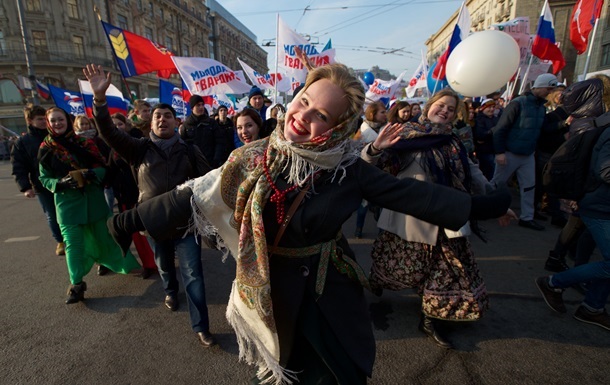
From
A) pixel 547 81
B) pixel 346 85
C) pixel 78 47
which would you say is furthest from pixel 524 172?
pixel 78 47

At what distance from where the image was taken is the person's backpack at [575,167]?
2.40 metres

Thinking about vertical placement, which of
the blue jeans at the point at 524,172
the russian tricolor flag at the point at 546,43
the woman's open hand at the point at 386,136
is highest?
the russian tricolor flag at the point at 546,43

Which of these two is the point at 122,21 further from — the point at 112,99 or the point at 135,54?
the point at 135,54

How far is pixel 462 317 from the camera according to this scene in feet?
7.61

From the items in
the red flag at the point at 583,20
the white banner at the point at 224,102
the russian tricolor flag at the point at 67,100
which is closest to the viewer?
the red flag at the point at 583,20

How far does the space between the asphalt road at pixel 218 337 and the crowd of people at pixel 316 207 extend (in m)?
0.16

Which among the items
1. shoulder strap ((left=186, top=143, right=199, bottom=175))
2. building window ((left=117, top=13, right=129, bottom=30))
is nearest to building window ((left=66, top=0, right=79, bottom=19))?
building window ((left=117, top=13, right=129, bottom=30))

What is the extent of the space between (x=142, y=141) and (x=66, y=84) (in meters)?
35.7

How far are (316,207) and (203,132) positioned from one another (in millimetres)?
4496

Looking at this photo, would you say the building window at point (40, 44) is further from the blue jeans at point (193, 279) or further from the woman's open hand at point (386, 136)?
the woman's open hand at point (386, 136)

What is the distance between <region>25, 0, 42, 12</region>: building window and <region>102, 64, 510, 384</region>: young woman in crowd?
39.6m

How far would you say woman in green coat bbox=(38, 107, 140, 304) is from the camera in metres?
3.16

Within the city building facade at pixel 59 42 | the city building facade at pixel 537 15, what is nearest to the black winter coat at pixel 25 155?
the city building facade at pixel 59 42

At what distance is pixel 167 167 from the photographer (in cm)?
255
